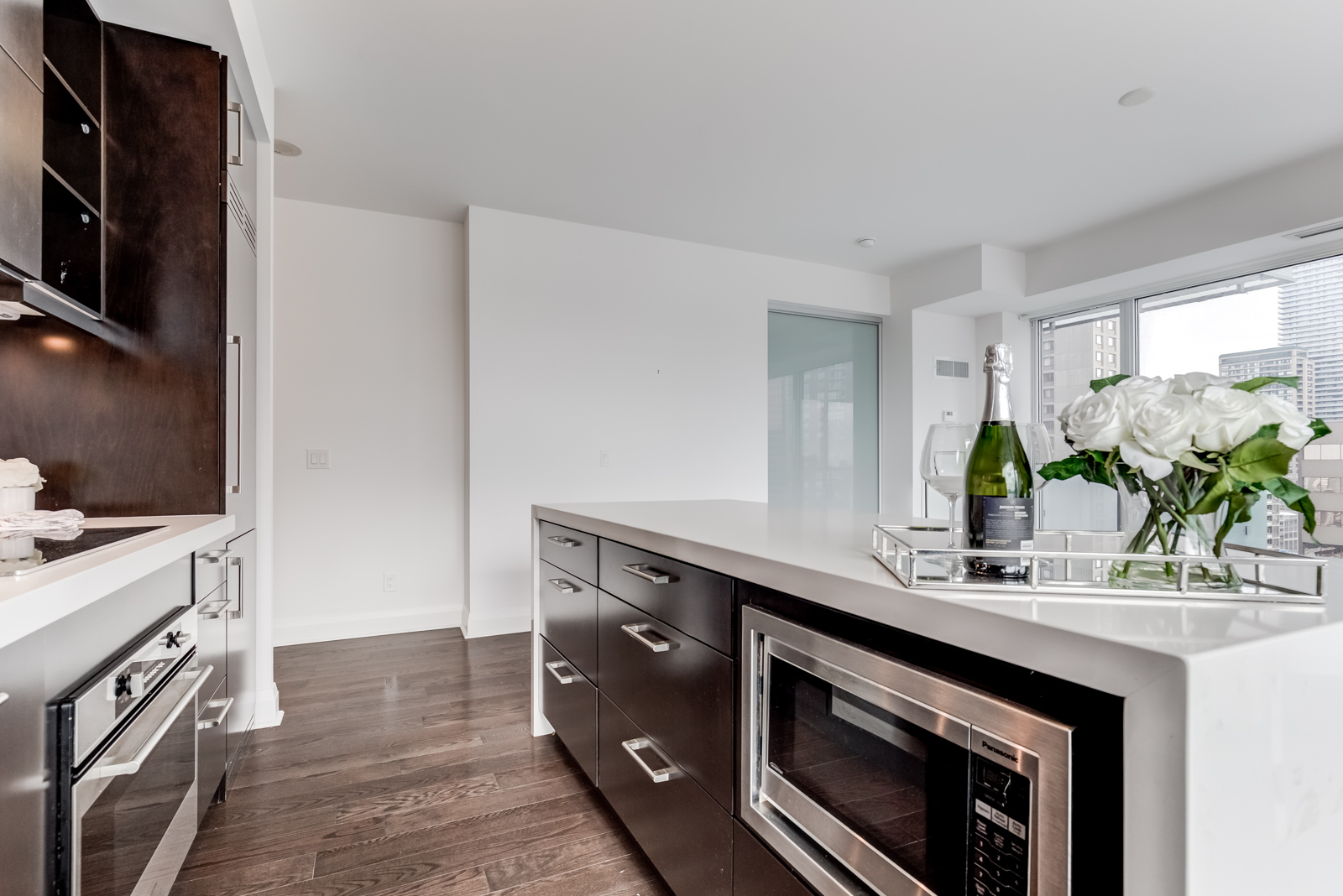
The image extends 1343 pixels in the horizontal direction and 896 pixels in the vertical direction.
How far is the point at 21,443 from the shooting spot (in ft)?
5.66

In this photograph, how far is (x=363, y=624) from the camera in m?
3.68

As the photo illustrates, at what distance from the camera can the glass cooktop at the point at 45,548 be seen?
3.11ft

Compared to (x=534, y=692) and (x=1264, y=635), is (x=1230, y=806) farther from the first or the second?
(x=534, y=692)

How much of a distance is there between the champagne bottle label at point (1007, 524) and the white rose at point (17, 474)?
177 centimetres

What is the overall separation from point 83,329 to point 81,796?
138cm

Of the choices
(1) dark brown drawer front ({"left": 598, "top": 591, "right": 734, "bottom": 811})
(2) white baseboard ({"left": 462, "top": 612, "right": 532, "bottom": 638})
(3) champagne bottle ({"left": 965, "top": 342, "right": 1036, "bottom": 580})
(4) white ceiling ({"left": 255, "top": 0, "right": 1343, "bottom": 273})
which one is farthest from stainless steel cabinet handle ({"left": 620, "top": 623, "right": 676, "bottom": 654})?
(2) white baseboard ({"left": 462, "top": 612, "right": 532, "bottom": 638})

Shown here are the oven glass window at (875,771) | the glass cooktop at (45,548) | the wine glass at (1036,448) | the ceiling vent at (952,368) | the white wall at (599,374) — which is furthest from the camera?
the ceiling vent at (952,368)

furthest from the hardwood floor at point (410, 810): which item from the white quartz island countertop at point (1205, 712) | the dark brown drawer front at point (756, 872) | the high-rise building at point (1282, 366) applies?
the high-rise building at point (1282, 366)

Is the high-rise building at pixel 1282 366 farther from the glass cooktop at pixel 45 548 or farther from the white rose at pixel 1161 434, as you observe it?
the glass cooktop at pixel 45 548

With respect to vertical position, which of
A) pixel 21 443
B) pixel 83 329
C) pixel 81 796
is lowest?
pixel 81 796

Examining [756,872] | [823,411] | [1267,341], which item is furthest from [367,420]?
[1267,341]

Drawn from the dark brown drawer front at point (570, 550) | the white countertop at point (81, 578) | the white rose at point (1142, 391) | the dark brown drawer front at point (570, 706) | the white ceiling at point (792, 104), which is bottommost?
the dark brown drawer front at point (570, 706)

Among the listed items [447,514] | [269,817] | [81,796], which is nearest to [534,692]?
[269,817]

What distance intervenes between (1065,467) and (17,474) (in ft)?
6.20
